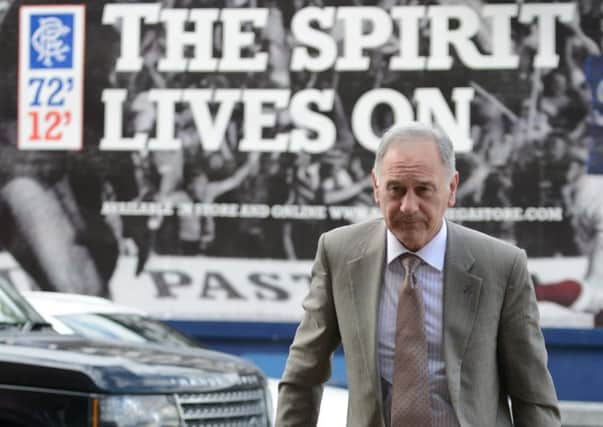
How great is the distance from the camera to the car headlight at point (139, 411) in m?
5.37

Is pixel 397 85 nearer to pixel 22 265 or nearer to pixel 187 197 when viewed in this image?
pixel 187 197

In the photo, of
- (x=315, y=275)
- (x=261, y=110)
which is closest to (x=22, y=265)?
(x=261, y=110)

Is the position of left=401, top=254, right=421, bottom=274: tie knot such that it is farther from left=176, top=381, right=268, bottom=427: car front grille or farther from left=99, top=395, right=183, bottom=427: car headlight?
left=176, top=381, right=268, bottom=427: car front grille

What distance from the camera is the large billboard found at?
12852mm

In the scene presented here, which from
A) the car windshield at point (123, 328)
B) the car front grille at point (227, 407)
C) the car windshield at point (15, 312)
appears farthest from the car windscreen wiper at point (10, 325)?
the car windshield at point (123, 328)

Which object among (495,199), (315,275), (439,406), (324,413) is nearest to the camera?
(439,406)

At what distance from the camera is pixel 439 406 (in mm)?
3160

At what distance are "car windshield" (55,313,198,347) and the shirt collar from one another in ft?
15.9

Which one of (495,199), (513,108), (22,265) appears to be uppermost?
(513,108)

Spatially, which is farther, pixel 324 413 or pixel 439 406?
pixel 324 413

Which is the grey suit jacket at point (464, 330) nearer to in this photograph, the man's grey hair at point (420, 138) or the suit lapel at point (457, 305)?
the suit lapel at point (457, 305)

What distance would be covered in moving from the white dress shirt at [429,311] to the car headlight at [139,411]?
7.68 ft

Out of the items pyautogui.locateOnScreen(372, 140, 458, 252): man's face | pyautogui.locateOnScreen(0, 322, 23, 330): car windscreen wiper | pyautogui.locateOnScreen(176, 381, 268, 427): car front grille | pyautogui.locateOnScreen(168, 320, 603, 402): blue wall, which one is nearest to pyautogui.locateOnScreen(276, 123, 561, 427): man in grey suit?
pyautogui.locateOnScreen(372, 140, 458, 252): man's face

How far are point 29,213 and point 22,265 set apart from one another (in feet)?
1.71
